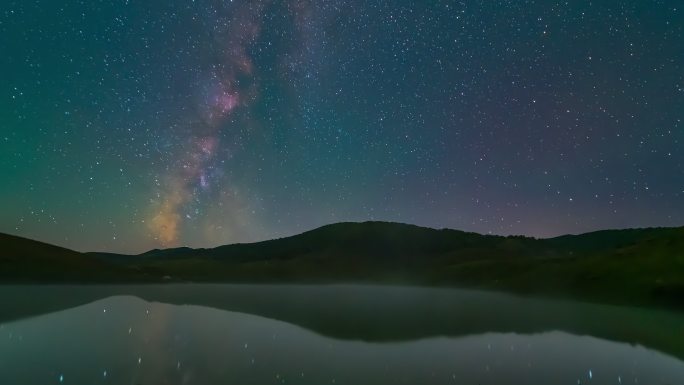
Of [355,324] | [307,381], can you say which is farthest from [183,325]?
[307,381]

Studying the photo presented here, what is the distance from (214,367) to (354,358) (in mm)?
7960

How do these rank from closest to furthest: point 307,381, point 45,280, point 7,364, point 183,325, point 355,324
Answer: point 307,381, point 7,364, point 183,325, point 355,324, point 45,280

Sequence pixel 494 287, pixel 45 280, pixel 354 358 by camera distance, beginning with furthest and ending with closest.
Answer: pixel 494 287
pixel 45 280
pixel 354 358

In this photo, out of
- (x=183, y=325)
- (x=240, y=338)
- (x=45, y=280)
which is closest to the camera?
(x=240, y=338)

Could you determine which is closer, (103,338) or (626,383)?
(626,383)

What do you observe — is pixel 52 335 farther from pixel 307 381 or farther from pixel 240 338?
pixel 307 381

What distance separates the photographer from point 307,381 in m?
19.1

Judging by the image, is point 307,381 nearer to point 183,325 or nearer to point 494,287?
point 183,325

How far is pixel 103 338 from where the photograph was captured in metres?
29.8

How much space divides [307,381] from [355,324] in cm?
2445

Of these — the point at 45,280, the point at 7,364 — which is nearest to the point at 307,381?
the point at 7,364

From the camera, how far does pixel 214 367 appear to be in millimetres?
21250

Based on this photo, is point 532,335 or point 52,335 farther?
point 532,335

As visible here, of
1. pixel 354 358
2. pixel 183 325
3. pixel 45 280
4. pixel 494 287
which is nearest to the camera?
pixel 354 358
